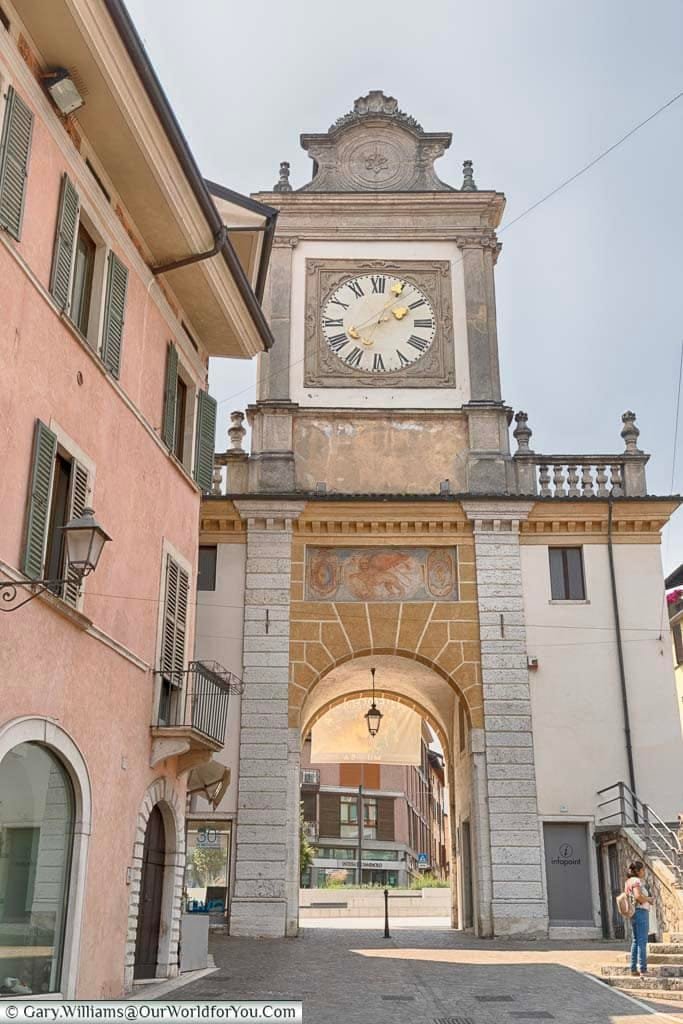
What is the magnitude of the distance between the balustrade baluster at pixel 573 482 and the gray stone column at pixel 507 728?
43.6 inches

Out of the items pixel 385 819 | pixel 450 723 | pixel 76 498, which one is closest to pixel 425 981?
pixel 76 498

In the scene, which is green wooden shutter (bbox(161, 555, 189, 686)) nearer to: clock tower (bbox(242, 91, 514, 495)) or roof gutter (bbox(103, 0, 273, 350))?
roof gutter (bbox(103, 0, 273, 350))

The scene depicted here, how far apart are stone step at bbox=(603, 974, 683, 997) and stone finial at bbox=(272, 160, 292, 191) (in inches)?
764

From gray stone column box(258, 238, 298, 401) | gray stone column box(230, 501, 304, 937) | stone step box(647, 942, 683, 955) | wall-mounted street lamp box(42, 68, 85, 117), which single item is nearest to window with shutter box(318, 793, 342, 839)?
gray stone column box(230, 501, 304, 937)

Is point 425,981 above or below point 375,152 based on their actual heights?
below

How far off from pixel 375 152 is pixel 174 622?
16727 mm

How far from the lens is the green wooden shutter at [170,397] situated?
14094 millimetres

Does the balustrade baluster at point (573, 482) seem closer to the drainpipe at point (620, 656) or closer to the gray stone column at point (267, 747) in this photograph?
the drainpipe at point (620, 656)

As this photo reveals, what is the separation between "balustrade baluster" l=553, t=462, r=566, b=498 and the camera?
23.2 metres

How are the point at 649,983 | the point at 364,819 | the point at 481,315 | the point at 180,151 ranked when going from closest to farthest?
the point at 180,151 < the point at 649,983 < the point at 481,315 < the point at 364,819

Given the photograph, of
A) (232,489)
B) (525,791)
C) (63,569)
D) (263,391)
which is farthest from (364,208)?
(63,569)

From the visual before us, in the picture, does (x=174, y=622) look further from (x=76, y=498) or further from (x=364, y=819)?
(x=364, y=819)

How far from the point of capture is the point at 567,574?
22.9m

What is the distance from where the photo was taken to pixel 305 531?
2298cm
